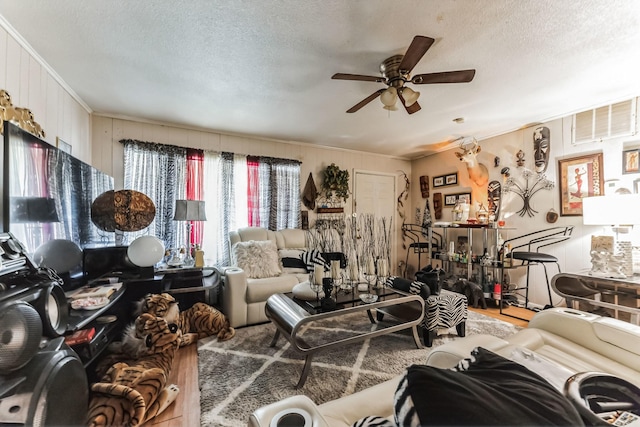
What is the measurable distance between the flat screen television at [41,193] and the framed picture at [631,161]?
505cm

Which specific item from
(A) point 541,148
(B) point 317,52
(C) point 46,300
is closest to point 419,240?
(A) point 541,148

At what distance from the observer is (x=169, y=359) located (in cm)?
200

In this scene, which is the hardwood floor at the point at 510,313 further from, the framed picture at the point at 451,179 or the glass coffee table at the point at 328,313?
the framed picture at the point at 451,179

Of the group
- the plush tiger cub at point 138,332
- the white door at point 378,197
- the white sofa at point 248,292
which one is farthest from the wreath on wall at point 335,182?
the plush tiger cub at point 138,332

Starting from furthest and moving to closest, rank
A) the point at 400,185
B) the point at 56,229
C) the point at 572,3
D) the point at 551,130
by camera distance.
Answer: the point at 400,185 → the point at 551,130 → the point at 56,229 → the point at 572,3

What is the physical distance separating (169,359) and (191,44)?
7.92ft

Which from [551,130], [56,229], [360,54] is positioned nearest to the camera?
[56,229]

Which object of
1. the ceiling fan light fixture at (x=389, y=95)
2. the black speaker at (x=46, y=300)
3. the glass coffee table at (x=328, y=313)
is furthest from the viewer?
the ceiling fan light fixture at (x=389, y=95)

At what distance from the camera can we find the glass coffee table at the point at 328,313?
5.80 feet

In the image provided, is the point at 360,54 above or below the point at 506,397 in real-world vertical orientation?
above

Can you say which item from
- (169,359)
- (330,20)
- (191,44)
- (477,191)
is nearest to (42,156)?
(191,44)

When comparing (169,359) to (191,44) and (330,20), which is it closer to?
(191,44)

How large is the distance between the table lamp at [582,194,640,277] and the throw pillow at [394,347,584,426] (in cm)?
286

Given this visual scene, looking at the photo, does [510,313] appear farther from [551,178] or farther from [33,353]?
[33,353]
